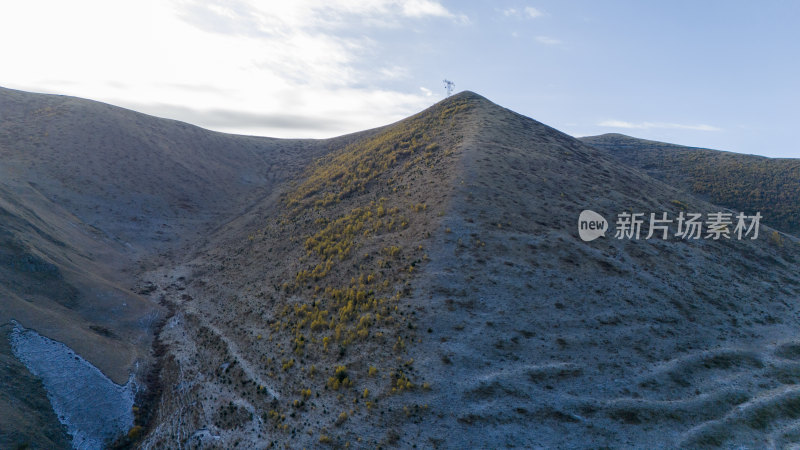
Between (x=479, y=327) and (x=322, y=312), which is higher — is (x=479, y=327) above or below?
above

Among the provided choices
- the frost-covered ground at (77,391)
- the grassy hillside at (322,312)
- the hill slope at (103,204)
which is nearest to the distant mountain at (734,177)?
the grassy hillside at (322,312)

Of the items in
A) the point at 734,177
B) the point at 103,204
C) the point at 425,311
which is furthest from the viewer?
the point at 734,177

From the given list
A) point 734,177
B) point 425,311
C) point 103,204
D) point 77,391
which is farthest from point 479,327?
point 734,177

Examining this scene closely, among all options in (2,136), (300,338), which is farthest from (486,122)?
(2,136)

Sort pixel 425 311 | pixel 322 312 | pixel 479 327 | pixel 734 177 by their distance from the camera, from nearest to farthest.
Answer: pixel 479 327 → pixel 425 311 → pixel 322 312 → pixel 734 177

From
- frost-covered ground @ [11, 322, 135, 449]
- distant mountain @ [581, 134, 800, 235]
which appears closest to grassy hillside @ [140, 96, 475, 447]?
frost-covered ground @ [11, 322, 135, 449]

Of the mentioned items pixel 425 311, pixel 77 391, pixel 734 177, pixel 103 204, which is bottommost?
→ pixel 77 391

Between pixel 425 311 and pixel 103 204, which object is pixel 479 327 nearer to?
pixel 425 311
